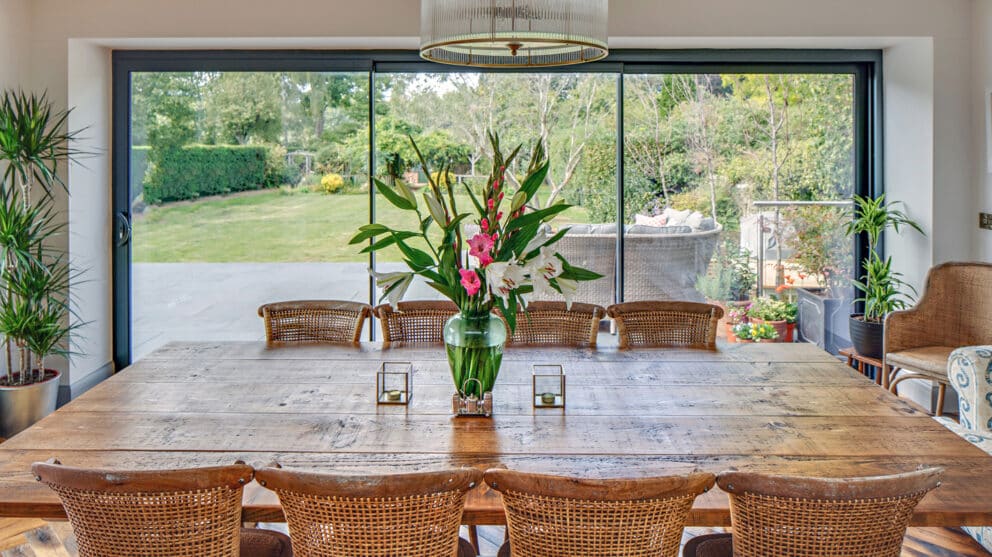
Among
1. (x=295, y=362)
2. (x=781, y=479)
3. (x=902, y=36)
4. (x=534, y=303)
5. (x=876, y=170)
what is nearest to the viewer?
(x=781, y=479)

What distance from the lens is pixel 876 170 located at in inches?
204

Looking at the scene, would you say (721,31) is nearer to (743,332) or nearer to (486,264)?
(743,332)

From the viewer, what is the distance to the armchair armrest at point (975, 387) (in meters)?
3.23

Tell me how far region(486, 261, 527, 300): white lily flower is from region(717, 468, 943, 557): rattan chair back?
0.83 meters

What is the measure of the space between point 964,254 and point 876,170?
28.1 inches

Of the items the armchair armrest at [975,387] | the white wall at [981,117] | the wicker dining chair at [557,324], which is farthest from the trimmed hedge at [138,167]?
the white wall at [981,117]

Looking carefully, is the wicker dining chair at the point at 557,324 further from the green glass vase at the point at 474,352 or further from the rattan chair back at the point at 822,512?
the rattan chair back at the point at 822,512

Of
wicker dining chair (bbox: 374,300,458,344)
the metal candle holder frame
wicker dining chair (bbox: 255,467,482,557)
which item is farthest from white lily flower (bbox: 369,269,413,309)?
wicker dining chair (bbox: 374,300,458,344)

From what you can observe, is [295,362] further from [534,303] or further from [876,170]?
[876,170]

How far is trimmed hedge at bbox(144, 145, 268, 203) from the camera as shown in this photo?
17.2ft

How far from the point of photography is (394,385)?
2.53 metres

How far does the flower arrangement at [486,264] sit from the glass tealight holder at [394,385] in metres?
0.17

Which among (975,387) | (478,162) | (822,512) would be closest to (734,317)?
(478,162)

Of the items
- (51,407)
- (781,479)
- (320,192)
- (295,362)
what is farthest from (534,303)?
(51,407)
